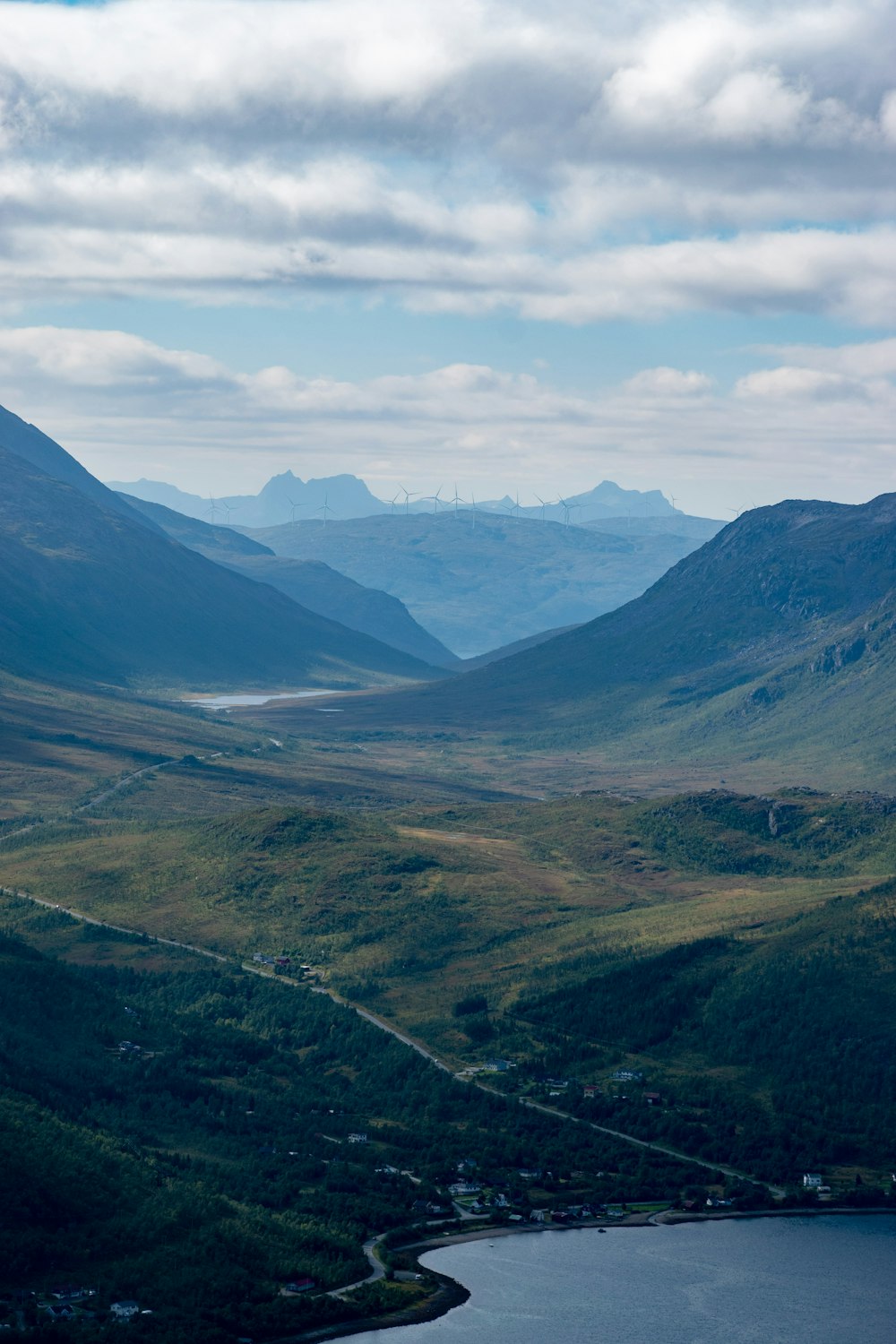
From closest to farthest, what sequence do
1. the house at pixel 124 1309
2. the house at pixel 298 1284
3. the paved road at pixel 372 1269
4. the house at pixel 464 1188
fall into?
the house at pixel 124 1309 < the house at pixel 298 1284 < the paved road at pixel 372 1269 < the house at pixel 464 1188

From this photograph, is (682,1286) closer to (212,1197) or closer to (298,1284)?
(298,1284)

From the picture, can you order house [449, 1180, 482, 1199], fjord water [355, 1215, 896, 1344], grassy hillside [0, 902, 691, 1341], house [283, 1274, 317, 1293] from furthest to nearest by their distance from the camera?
house [449, 1180, 482, 1199]
house [283, 1274, 317, 1293]
fjord water [355, 1215, 896, 1344]
grassy hillside [0, 902, 691, 1341]

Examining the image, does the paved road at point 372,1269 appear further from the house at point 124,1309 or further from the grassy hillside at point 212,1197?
the house at point 124,1309

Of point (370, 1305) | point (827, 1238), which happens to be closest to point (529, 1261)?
point (370, 1305)

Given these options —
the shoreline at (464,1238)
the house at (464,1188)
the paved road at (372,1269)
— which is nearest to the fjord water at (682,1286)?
the shoreline at (464,1238)

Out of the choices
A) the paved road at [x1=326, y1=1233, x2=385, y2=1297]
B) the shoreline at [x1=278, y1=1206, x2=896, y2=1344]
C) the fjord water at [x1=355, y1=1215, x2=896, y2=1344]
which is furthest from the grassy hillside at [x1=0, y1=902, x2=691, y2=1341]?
the fjord water at [x1=355, y1=1215, x2=896, y2=1344]

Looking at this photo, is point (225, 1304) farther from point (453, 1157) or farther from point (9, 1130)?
point (453, 1157)

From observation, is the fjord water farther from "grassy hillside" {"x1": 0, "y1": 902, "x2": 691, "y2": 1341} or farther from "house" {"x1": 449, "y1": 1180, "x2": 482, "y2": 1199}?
"house" {"x1": 449, "y1": 1180, "x2": 482, "y2": 1199}
